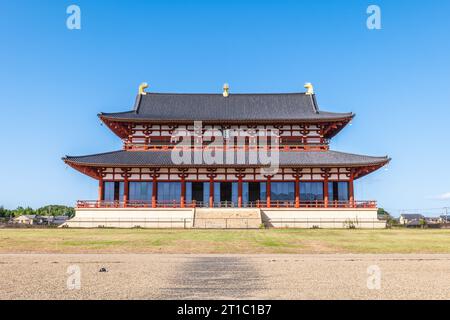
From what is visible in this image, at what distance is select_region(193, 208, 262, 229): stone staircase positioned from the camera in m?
39.0

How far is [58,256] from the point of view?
739 inches

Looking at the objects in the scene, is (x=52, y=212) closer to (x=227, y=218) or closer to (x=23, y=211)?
(x=23, y=211)

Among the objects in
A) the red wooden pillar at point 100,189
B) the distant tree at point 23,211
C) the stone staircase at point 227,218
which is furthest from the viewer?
the distant tree at point 23,211

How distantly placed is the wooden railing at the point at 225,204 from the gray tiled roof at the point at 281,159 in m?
4.23

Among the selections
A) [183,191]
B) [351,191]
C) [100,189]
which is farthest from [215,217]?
[351,191]

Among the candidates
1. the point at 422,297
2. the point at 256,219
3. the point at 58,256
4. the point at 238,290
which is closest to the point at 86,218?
the point at 256,219

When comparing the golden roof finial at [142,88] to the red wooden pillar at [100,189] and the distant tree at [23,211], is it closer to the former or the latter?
the red wooden pillar at [100,189]

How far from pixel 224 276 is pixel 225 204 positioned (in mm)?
31073

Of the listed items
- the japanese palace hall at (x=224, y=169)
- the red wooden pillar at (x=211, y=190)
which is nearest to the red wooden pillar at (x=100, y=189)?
the japanese palace hall at (x=224, y=169)

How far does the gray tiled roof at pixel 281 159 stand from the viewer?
41625 mm

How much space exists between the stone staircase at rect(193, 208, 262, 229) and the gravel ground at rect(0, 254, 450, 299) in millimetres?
20031

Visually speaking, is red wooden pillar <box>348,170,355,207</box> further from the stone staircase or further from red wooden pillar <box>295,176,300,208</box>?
the stone staircase
